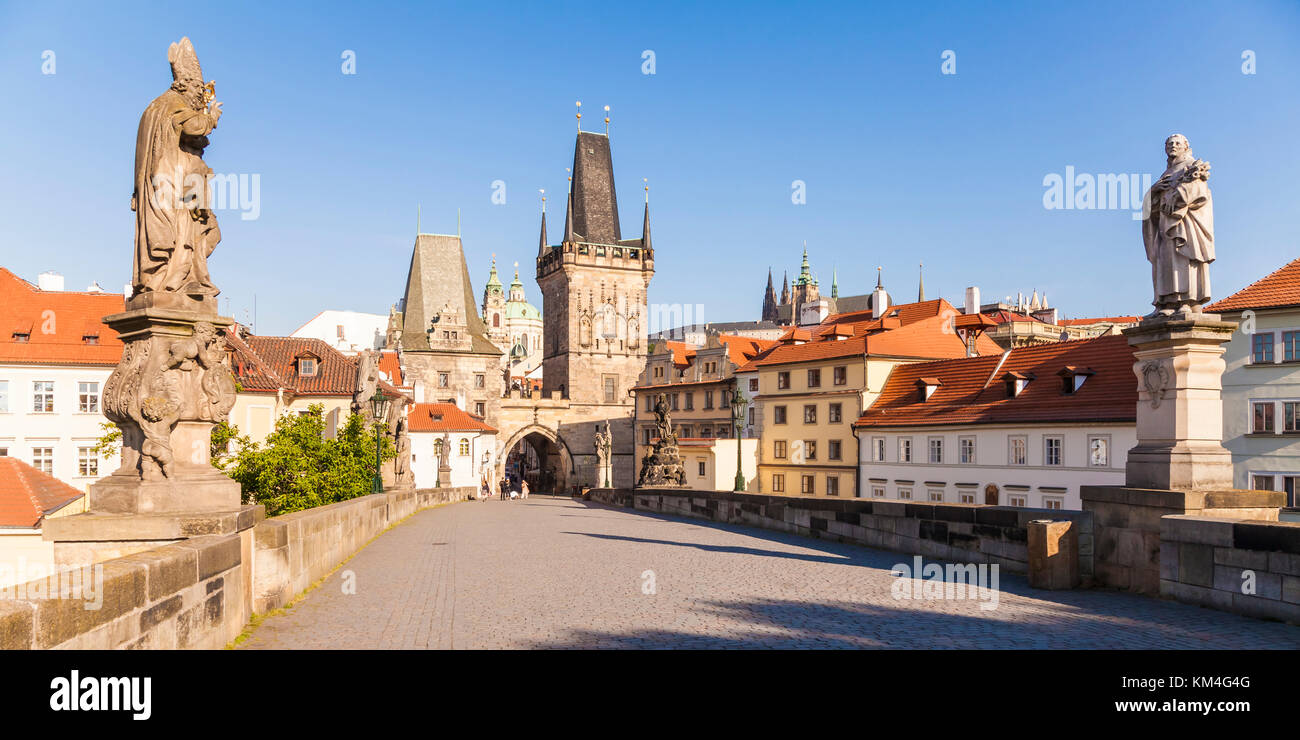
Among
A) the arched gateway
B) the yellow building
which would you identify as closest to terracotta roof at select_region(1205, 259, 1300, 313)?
the yellow building

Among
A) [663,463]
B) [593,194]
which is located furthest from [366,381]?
[593,194]

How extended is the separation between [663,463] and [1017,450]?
17.0 m

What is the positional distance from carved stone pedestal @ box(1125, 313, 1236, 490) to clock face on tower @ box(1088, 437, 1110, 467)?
27587 mm

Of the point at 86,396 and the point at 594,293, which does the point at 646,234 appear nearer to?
the point at 594,293

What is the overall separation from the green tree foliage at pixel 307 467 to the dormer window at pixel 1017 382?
2601 cm

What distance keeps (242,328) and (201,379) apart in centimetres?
5087

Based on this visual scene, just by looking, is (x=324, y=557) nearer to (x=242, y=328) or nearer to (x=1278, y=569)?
(x=1278, y=569)

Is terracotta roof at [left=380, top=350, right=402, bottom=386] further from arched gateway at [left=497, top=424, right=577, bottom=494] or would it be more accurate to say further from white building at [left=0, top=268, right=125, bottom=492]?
white building at [left=0, top=268, right=125, bottom=492]

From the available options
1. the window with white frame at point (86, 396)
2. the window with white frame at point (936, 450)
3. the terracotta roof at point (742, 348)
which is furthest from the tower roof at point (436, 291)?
the window with white frame at point (936, 450)

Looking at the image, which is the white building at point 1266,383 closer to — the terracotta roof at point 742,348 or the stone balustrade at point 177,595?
the terracotta roof at point 742,348

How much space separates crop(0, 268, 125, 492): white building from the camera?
135ft

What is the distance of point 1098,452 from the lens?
114 feet
